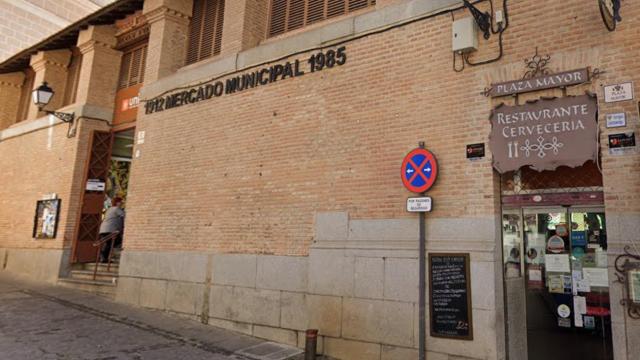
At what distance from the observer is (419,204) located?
20.4 ft

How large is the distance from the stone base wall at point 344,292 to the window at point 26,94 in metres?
12.2

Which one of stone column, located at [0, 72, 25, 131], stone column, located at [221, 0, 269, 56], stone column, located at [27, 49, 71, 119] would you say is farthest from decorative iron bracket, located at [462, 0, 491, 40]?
stone column, located at [0, 72, 25, 131]

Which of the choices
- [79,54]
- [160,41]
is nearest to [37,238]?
[79,54]

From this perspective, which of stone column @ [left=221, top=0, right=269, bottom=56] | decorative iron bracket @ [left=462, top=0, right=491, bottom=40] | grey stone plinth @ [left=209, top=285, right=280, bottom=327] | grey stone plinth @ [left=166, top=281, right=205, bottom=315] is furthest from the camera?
stone column @ [left=221, top=0, right=269, bottom=56]

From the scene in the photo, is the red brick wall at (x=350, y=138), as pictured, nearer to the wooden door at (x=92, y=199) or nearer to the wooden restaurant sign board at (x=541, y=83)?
the wooden restaurant sign board at (x=541, y=83)

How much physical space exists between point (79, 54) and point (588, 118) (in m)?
15.1

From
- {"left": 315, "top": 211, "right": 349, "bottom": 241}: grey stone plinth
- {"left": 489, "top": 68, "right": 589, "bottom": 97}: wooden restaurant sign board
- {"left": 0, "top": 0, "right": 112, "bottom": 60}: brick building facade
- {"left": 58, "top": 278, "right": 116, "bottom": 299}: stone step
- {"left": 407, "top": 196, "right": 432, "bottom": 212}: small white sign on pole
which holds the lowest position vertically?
{"left": 58, "top": 278, "right": 116, "bottom": 299}: stone step

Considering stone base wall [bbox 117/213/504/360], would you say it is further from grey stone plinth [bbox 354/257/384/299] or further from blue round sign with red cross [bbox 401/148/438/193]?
blue round sign with red cross [bbox 401/148/438/193]

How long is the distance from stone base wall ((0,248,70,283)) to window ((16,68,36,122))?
17.1 feet

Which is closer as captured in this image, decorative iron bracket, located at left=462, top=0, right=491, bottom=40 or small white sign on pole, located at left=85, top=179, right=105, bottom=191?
decorative iron bracket, located at left=462, top=0, right=491, bottom=40

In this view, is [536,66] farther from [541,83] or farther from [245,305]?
[245,305]

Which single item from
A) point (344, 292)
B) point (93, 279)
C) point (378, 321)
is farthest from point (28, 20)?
point (378, 321)

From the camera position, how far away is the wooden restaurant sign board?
18.2ft

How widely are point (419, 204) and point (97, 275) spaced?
9.28 meters
